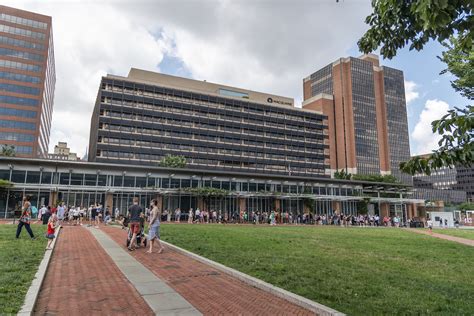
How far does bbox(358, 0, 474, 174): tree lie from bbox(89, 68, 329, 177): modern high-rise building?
70275 millimetres

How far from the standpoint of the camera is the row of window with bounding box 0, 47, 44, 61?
82950 millimetres

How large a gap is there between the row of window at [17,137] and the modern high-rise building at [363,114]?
9037 centimetres

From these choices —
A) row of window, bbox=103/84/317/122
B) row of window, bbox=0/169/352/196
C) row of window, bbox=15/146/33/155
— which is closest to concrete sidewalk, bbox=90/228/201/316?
row of window, bbox=0/169/352/196

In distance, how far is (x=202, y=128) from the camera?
3167 inches

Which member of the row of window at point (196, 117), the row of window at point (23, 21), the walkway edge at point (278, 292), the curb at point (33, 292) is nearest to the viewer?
the curb at point (33, 292)

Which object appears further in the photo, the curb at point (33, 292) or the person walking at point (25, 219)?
the person walking at point (25, 219)

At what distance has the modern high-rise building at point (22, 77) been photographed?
81500mm

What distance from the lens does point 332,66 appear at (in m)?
132

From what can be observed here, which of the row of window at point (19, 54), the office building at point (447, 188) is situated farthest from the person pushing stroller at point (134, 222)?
the office building at point (447, 188)

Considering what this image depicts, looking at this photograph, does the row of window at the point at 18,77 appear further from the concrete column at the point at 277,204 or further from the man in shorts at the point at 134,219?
the man in shorts at the point at 134,219

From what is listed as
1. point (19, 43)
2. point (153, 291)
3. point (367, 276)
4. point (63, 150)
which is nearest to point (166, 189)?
point (367, 276)

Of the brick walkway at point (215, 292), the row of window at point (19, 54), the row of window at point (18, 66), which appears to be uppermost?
the row of window at point (19, 54)

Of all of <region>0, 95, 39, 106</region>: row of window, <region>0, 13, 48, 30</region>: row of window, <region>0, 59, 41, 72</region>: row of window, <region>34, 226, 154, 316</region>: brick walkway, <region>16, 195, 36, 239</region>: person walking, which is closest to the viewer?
<region>34, 226, 154, 316</region>: brick walkway

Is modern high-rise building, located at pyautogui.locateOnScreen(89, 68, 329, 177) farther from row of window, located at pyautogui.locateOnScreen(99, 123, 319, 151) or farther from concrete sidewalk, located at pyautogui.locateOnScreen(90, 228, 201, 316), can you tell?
concrete sidewalk, located at pyautogui.locateOnScreen(90, 228, 201, 316)
